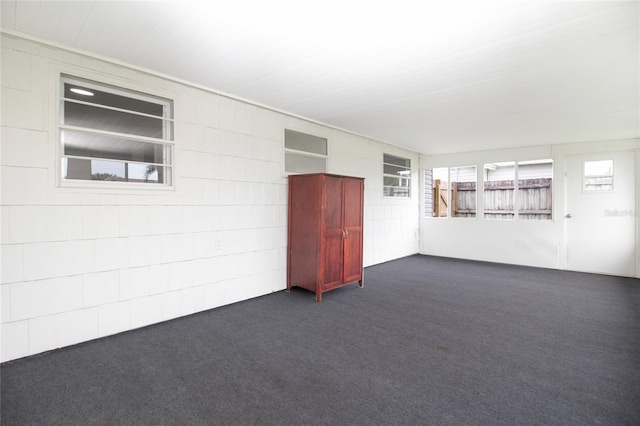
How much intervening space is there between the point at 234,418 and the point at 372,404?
0.86m

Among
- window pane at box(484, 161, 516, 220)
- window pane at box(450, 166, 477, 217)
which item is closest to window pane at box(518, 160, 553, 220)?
window pane at box(484, 161, 516, 220)

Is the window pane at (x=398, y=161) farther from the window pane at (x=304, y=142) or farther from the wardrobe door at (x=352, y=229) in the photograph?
the wardrobe door at (x=352, y=229)

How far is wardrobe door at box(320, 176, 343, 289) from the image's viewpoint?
4.20 meters

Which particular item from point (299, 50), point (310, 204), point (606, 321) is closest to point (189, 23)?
point (299, 50)

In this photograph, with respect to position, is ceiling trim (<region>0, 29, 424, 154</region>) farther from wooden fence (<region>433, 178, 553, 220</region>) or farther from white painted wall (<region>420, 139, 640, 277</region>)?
wooden fence (<region>433, 178, 553, 220</region>)

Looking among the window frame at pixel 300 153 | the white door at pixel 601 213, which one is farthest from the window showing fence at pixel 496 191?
the window frame at pixel 300 153

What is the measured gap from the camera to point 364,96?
3832 mm

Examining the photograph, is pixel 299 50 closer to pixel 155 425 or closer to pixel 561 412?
pixel 155 425

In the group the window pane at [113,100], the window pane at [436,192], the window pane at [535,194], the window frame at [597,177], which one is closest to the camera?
the window pane at [113,100]

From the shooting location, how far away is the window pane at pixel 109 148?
278cm

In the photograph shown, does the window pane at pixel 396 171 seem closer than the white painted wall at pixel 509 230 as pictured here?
No

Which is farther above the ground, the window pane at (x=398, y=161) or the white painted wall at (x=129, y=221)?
the window pane at (x=398, y=161)

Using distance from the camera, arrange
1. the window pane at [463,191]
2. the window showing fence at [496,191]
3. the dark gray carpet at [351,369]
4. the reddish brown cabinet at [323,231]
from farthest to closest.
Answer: the window pane at [463,191] < the window showing fence at [496,191] < the reddish brown cabinet at [323,231] < the dark gray carpet at [351,369]

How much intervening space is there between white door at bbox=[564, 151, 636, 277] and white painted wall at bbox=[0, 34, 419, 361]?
543 centimetres
